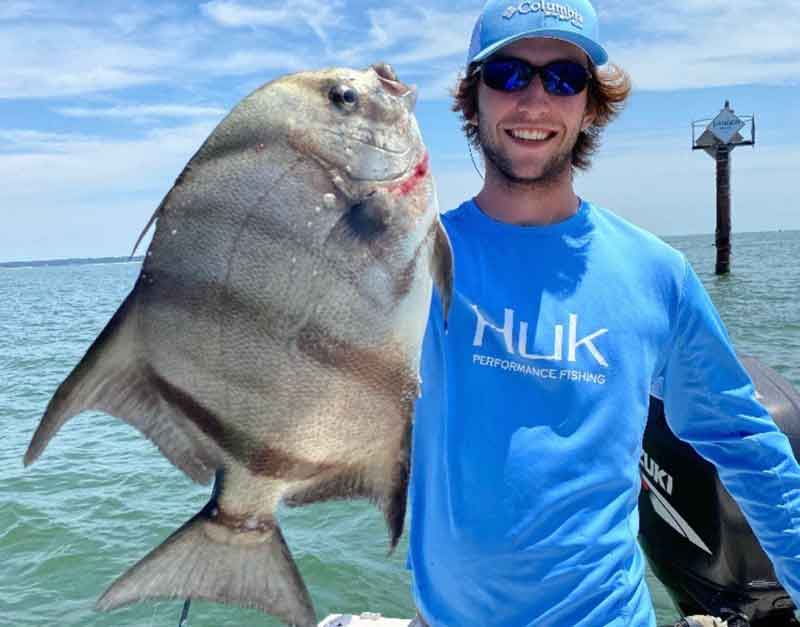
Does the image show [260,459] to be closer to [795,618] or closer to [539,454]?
[539,454]

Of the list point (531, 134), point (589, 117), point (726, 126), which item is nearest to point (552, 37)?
point (531, 134)

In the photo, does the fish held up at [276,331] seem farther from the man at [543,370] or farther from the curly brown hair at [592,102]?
the curly brown hair at [592,102]

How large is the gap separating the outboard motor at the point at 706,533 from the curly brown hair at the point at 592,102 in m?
1.93

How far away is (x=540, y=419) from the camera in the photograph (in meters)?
1.98

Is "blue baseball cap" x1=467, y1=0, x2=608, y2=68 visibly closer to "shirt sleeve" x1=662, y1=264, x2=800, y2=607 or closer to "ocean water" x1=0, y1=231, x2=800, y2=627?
"shirt sleeve" x1=662, y1=264, x2=800, y2=607

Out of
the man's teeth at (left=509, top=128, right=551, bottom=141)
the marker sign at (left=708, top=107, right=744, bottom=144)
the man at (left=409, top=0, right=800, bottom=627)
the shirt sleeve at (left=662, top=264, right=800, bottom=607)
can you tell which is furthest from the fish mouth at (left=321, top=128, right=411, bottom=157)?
the marker sign at (left=708, top=107, right=744, bottom=144)

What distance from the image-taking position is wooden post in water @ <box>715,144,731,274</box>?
2831 cm

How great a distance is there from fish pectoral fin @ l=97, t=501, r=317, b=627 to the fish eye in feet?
2.67

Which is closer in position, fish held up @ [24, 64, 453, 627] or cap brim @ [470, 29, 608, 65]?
fish held up @ [24, 64, 453, 627]

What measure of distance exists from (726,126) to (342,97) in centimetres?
3222

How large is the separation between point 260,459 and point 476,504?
0.75 m

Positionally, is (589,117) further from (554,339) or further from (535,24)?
(554,339)

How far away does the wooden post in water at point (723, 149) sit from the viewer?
28.6m

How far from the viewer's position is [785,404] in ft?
13.0
